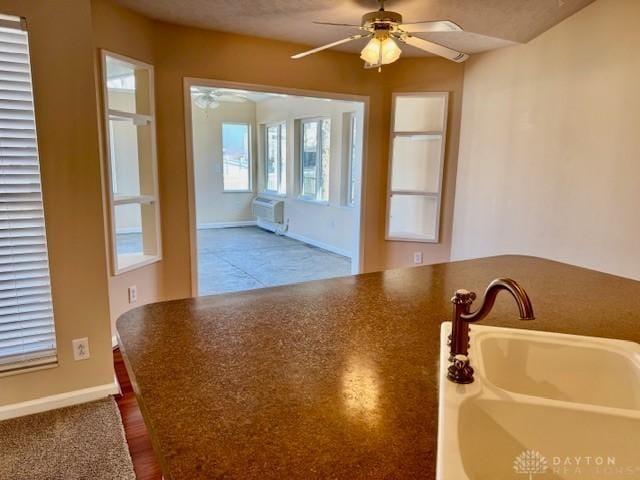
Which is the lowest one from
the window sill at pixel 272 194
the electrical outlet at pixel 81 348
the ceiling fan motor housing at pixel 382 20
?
the electrical outlet at pixel 81 348

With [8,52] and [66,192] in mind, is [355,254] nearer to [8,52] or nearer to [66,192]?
[66,192]

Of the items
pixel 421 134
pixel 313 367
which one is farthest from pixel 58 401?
pixel 421 134

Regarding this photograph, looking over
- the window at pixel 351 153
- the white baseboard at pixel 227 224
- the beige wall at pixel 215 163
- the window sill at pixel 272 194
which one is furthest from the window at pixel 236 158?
the window at pixel 351 153

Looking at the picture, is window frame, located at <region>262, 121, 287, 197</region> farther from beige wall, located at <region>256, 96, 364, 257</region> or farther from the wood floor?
the wood floor

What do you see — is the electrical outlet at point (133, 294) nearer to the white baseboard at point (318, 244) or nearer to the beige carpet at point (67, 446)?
the beige carpet at point (67, 446)

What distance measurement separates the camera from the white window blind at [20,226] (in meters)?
1.96

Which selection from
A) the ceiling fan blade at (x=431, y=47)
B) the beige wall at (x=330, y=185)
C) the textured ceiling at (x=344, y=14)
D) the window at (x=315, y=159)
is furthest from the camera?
the window at (x=315, y=159)

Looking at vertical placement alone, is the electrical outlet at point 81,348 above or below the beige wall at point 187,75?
below

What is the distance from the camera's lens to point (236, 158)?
8.84 metres

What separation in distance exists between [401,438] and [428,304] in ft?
2.59

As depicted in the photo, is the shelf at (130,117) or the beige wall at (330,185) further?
the beige wall at (330,185)

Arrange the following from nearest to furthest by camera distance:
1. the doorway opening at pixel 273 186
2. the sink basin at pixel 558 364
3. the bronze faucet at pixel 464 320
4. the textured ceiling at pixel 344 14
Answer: the bronze faucet at pixel 464 320
the sink basin at pixel 558 364
the textured ceiling at pixel 344 14
the doorway opening at pixel 273 186

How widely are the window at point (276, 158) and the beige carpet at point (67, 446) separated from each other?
620cm

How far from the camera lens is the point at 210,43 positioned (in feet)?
10.8
